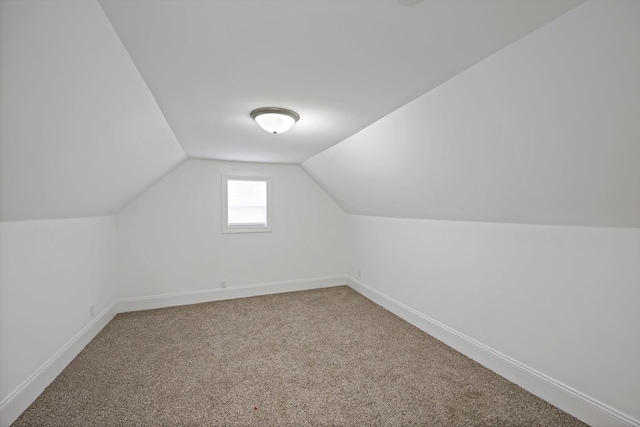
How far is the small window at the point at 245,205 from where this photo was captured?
4.41 metres

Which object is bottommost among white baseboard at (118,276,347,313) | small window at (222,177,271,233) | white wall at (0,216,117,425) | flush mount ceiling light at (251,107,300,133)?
white baseboard at (118,276,347,313)

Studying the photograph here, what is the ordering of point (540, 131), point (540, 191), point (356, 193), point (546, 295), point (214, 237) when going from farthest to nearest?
point (214, 237) → point (356, 193) → point (546, 295) → point (540, 191) → point (540, 131)

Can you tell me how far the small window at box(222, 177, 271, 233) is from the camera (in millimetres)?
4410

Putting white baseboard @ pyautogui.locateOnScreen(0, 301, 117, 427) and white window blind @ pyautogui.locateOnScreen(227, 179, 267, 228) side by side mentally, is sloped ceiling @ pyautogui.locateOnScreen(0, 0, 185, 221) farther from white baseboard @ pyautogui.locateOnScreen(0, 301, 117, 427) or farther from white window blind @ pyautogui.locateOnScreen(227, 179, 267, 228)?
white window blind @ pyautogui.locateOnScreen(227, 179, 267, 228)

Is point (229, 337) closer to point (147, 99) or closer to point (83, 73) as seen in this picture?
point (147, 99)

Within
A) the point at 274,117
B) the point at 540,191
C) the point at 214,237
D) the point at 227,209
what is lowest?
the point at 214,237

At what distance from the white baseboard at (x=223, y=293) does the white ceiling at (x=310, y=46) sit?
2828 mm

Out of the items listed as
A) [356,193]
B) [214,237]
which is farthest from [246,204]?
[356,193]

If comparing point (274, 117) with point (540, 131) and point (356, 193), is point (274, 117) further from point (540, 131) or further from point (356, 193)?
point (356, 193)

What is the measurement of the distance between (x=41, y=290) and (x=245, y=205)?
266 centimetres

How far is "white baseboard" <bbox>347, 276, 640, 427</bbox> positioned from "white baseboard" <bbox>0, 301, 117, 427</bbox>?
344 centimetres

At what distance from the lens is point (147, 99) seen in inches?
75.9

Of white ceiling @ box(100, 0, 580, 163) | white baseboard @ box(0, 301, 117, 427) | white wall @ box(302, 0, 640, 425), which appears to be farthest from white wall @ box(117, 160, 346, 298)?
white ceiling @ box(100, 0, 580, 163)

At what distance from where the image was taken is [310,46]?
1415 mm
